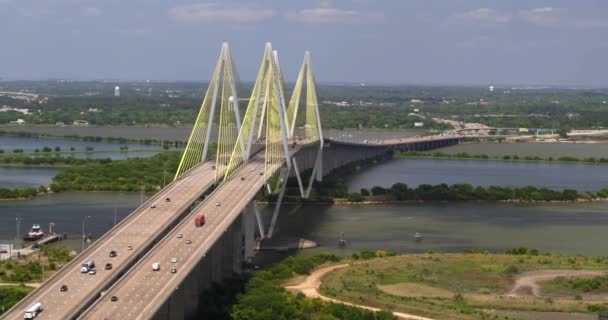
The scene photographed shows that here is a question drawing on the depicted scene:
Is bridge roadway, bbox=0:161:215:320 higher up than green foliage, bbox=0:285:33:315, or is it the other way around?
bridge roadway, bbox=0:161:215:320

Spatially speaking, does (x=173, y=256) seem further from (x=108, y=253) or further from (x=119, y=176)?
(x=119, y=176)

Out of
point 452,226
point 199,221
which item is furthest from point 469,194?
point 199,221

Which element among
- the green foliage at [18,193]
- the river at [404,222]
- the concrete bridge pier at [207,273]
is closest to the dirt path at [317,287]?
the concrete bridge pier at [207,273]

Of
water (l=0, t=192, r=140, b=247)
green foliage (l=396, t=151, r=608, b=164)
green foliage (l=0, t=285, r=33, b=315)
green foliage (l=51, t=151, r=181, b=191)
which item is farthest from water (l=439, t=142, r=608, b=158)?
green foliage (l=0, t=285, r=33, b=315)

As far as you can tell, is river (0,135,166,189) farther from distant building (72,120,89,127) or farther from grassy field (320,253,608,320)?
grassy field (320,253,608,320)

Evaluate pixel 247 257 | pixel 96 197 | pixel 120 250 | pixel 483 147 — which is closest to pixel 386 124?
pixel 483 147
